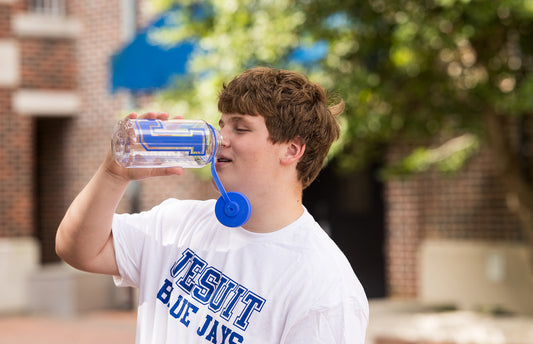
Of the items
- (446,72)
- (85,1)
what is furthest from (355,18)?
(85,1)

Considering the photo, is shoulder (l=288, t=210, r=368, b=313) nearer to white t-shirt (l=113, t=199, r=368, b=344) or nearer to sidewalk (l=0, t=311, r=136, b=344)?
white t-shirt (l=113, t=199, r=368, b=344)

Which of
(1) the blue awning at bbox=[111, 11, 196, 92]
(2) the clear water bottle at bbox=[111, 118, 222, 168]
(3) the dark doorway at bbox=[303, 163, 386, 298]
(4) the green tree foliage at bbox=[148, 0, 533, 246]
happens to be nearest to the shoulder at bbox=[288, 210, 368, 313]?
(2) the clear water bottle at bbox=[111, 118, 222, 168]

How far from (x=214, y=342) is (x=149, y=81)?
26.0 ft

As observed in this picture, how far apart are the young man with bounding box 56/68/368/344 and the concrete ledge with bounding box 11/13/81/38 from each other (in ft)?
37.4

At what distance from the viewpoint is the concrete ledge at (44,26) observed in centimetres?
1328

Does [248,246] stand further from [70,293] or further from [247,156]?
[70,293]

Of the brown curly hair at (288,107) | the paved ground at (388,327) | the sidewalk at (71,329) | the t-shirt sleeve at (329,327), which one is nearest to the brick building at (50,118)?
the sidewalk at (71,329)

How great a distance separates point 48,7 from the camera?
13.8 m

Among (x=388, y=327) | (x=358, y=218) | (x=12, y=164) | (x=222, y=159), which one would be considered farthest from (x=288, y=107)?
(x=12, y=164)

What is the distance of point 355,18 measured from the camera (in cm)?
754

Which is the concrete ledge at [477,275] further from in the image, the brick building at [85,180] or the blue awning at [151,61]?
the blue awning at [151,61]

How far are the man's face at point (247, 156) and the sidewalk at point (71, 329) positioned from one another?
7597mm

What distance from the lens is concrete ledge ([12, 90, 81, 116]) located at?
1319cm

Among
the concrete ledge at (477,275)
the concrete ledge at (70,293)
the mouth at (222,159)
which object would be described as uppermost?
the mouth at (222,159)
